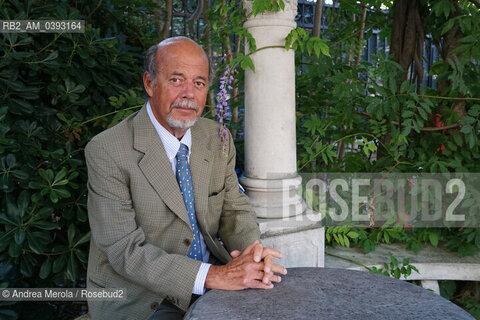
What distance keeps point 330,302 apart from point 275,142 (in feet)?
4.18

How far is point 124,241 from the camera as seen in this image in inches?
68.2

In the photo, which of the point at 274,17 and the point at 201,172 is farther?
the point at 274,17

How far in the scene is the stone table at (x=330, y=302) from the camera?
1340 mm

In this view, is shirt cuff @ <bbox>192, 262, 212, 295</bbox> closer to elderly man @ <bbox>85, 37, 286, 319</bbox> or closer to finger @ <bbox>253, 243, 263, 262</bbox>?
elderly man @ <bbox>85, 37, 286, 319</bbox>

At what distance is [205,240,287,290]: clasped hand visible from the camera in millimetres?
1565

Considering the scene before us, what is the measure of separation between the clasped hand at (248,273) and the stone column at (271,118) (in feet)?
3.08

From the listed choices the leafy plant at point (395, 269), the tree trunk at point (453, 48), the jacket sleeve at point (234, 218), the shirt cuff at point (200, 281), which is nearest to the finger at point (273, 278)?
the shirt cuff at point (200, 281)

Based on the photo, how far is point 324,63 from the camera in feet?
10.1

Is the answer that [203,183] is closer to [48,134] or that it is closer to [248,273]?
[248,273]

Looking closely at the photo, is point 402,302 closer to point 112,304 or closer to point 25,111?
point 112,304

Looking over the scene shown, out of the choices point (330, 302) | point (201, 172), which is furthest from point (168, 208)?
point (330, 302)

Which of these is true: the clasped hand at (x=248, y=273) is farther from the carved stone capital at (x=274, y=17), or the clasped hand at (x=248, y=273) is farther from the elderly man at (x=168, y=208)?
the carved stone capital at (x=274, y=17)

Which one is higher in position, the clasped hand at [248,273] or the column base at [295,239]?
the clasped hand at [248,273]

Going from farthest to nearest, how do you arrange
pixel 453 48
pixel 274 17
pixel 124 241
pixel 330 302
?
pixel 453 48, pixel 274 17, pixel 124 241, pixel 330 302
